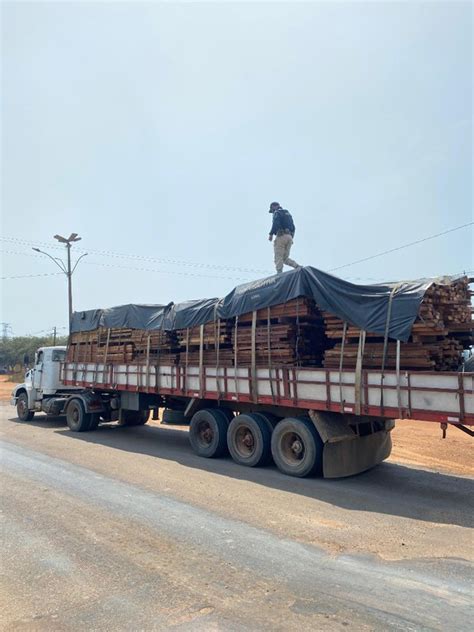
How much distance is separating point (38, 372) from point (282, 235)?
33.0ft

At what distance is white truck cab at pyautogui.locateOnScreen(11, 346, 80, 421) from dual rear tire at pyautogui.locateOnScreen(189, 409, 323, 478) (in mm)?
7211

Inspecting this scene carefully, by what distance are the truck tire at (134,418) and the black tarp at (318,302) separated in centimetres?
357

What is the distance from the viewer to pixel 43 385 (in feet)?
54.0

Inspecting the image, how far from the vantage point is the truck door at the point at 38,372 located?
54.4 feet

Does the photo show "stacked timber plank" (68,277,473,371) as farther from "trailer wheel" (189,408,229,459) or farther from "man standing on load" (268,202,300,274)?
"man standing on load" (268,202,300,274)

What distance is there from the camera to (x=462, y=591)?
14.3ft

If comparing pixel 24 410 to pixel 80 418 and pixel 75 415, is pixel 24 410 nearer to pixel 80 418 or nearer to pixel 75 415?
pixel 75 415

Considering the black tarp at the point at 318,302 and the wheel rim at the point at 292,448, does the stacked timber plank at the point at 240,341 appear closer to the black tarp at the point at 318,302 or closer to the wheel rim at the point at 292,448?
the black tarp at the point at 318,302

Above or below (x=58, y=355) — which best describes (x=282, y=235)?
above

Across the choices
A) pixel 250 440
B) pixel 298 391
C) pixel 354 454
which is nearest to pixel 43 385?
pixel 250 440

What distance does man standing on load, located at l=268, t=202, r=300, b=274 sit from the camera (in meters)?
11.5

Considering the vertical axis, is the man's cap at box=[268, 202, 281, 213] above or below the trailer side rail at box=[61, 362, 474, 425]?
above

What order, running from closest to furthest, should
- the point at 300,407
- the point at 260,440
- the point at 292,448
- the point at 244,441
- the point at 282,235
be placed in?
the point at 300,407 < the point at 292,448 < the point at 260,440 < the point at 244,441 < the point at 282,235

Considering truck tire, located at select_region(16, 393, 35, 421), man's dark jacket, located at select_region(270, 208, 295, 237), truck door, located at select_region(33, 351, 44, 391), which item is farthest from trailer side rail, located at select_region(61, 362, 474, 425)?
truck tire, located at select_region(16, 393, 35, 421)
